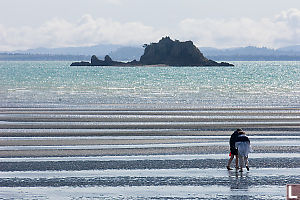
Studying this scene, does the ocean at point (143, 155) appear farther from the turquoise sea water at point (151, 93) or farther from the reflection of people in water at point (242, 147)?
the turquoise sea water at point (151, 93)

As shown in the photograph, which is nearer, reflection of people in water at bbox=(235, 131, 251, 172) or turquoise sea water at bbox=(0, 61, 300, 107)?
reflection of people in water at bbox=(235, 131, 251, 172)

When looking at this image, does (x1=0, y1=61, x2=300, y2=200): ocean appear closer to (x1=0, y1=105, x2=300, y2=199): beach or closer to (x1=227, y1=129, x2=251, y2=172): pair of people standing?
(x1=0, y1=105, x2=300, y2=199): beach

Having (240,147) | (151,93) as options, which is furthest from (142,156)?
(151,93)

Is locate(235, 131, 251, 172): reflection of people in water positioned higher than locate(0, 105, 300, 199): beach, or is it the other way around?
locate(235, 131, 251, 172): reflection of people in water

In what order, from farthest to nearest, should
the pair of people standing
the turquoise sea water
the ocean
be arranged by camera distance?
the turquoise sea water → the pair of people standing → the ocean

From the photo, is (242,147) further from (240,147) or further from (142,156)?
(142,156)

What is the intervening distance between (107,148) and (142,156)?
2.60 m

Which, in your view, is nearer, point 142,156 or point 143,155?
point 142,156

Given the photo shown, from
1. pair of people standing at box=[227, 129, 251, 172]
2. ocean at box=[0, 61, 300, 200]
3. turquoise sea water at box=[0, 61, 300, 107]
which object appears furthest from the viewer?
turquoise sea water at box=[0, 61, 300, 107]

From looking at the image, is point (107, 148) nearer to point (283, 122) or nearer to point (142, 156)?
point (142, 156)

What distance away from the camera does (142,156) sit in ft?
67.2

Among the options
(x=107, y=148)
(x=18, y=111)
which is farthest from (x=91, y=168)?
(x=18, y=111)

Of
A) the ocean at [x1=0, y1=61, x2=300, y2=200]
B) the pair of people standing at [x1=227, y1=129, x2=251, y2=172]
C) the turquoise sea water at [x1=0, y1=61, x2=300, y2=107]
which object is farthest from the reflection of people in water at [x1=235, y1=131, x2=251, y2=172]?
the turquoise sea water at [x1=0, y1=61, x2=300, y2=107]

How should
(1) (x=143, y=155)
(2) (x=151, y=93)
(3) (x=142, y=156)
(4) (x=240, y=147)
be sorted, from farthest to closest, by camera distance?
(2) (x=151, y=93)
(1) (x=143, y=155)
(3) (x=142, y=156)
(4) (x=240, y=147)
